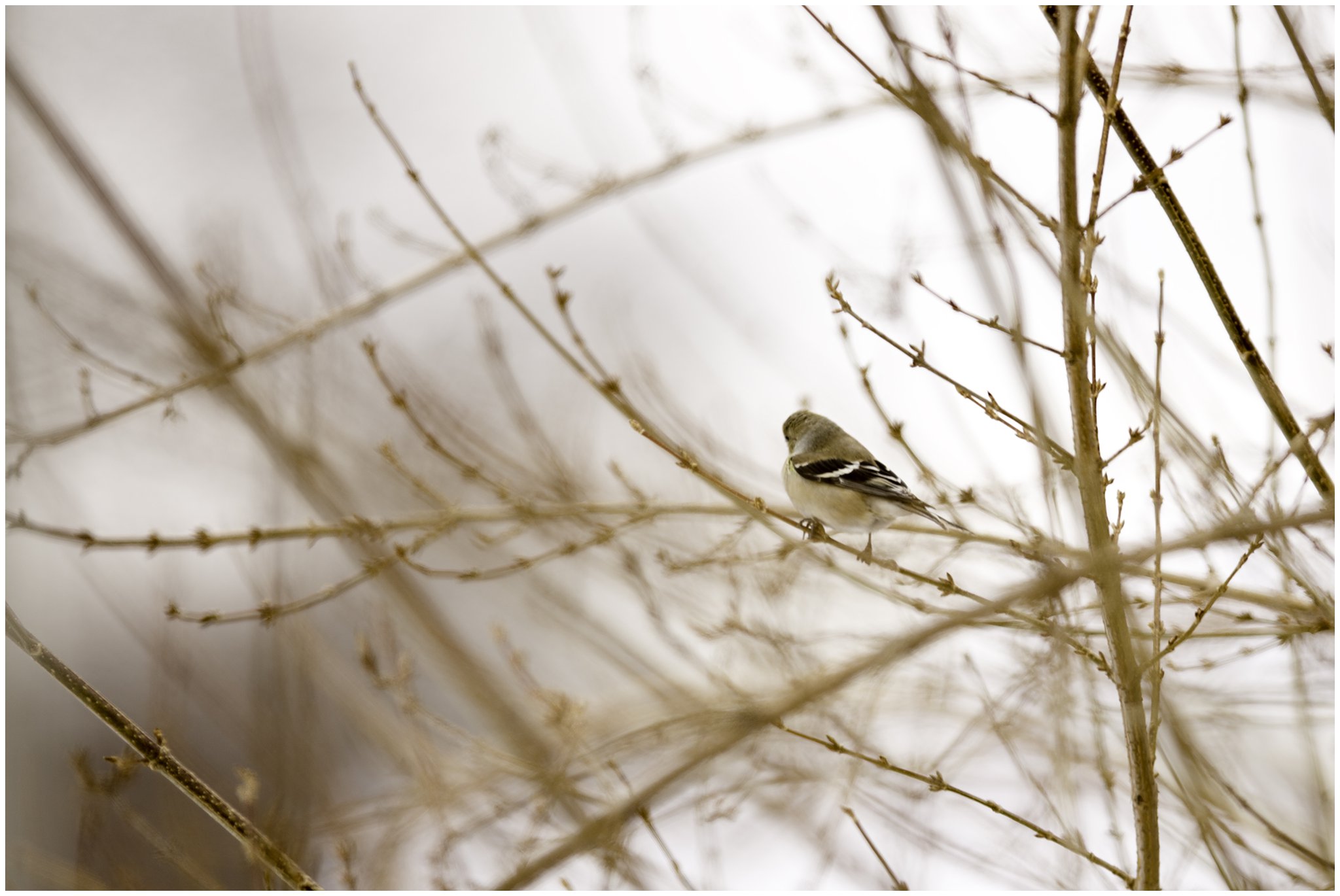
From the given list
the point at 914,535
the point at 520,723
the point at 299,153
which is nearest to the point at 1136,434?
the point at 914,535

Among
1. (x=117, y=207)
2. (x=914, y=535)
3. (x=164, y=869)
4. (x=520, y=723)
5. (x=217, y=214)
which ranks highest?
(x=217, y=214)

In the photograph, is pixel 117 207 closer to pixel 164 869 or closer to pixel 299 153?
pixel 299 153

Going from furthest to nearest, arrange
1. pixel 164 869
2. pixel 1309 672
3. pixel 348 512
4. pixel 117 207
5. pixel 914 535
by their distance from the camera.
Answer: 1. pixel 164 869
2. pixel 914 535
3. pixel 348 512
4. pixel 117 207
5. pixel 1309 672

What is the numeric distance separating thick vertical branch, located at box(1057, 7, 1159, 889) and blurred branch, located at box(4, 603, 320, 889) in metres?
1.23

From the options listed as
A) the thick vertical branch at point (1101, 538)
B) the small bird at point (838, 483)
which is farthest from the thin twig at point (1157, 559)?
the small bird at point (838, 483)

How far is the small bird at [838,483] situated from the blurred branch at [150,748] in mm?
1451

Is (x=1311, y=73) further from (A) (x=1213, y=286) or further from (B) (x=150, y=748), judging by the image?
(B) (x=150, y=748)

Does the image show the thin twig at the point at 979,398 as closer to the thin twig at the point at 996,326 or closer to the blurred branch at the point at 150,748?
the thin twig at the point at 996,326

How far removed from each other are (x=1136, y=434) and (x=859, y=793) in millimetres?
941

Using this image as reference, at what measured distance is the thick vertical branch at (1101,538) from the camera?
125 centimetres

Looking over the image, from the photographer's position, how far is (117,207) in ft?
6.49

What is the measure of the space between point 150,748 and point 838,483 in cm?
170

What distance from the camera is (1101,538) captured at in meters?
1.30

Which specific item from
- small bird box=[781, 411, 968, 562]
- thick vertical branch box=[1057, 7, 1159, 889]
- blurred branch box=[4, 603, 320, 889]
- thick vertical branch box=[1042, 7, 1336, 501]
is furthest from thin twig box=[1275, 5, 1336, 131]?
blurred branch box=[4, 603, 320, 889]
